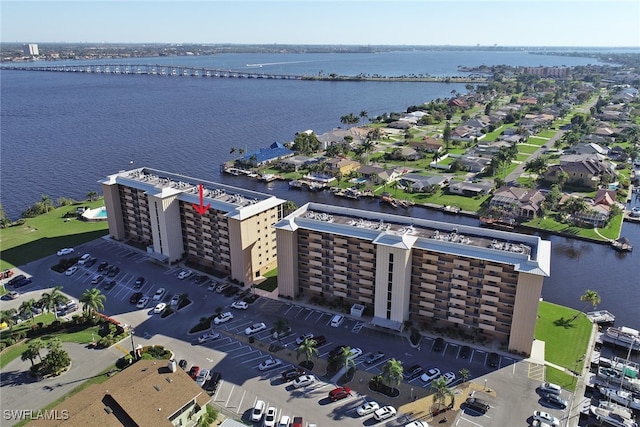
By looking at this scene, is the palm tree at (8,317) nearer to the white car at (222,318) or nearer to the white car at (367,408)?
the white car at (222,318)

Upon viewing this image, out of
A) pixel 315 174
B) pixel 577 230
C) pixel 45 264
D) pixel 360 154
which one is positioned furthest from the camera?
pixel 360 154

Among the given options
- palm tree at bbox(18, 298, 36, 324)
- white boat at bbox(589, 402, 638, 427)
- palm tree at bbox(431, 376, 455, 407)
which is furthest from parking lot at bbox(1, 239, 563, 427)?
palm tree at bbox(18, 298, 36, 324)

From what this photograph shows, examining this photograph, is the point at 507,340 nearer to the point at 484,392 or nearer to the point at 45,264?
the point at 484,392

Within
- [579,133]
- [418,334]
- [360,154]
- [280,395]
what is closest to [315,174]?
[360,154]

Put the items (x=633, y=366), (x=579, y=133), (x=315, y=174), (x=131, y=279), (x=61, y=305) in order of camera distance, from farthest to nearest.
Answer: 1. (x=579, y=133)
2. (x=315, y=174)
3. (x=131, y=279)
4. (x=61, y=305)
5. (x=633, y=366)

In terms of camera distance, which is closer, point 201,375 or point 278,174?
point 201,375

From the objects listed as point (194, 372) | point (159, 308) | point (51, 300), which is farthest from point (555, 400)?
point (51, 300)

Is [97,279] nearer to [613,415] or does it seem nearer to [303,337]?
[303,337]
